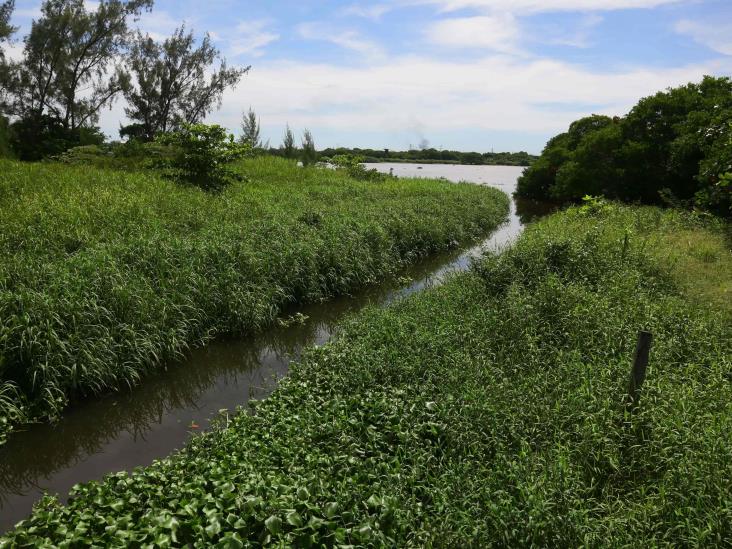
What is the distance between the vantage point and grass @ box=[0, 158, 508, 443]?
5633mm

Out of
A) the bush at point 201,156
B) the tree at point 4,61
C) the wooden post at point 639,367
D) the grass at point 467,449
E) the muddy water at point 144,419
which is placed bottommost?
the muddy water at point 144,419

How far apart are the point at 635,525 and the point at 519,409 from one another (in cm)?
143

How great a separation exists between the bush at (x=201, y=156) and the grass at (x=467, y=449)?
942cm

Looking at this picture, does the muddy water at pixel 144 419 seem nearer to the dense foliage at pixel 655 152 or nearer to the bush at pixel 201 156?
the bush at pixel 201 156

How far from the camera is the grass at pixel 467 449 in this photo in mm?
3344

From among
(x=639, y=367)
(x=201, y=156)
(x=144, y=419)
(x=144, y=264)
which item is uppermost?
(x=201, y=156)

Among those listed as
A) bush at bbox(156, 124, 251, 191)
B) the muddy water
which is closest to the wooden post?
the muddy water

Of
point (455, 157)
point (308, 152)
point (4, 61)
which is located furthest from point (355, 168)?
point (455, 157)

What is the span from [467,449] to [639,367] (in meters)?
1.74

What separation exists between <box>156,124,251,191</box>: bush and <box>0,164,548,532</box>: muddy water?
8.14 meters

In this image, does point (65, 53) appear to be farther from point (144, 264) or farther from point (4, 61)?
point (144, 264)

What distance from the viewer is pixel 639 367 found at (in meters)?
4.56

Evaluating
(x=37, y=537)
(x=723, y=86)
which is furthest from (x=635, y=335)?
(x=723, y=86)

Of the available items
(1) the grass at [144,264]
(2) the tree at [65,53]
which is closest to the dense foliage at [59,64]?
(2) the tree at [65,53]
